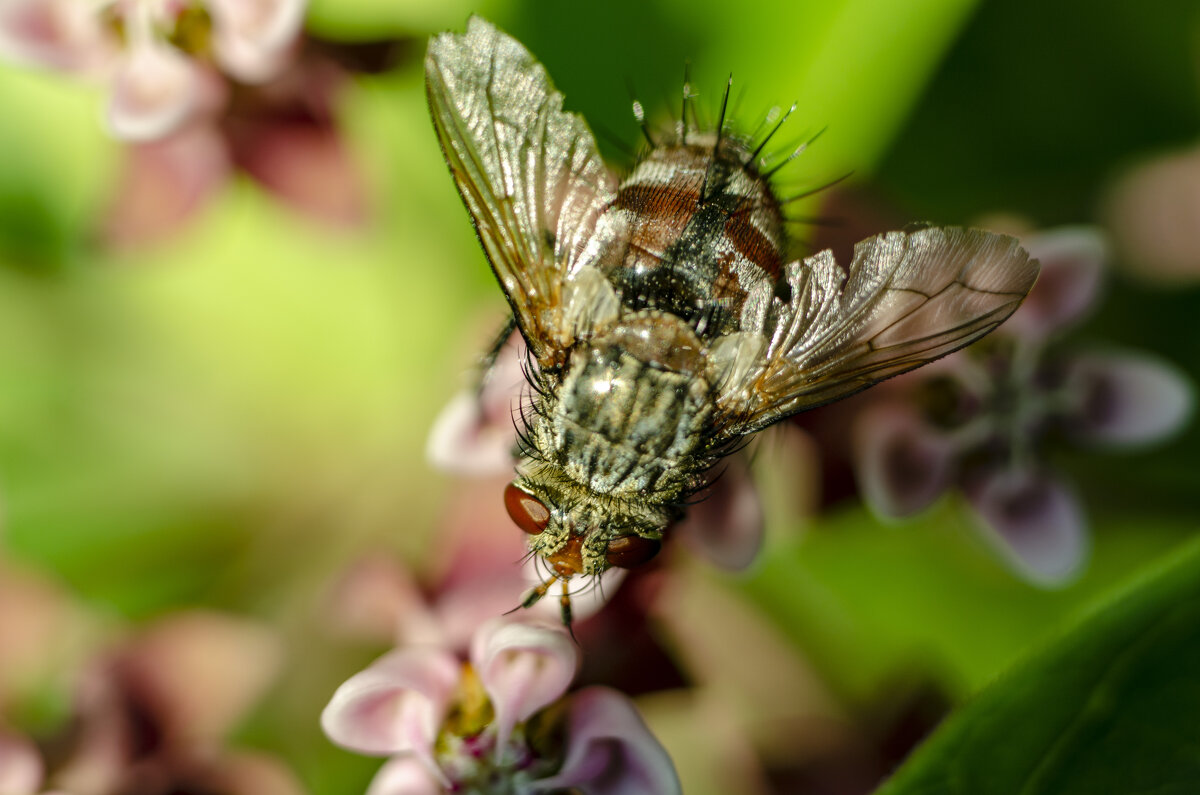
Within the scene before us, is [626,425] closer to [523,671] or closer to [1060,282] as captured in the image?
[523,671]

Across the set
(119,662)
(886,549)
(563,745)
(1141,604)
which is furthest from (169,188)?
(1141,604)

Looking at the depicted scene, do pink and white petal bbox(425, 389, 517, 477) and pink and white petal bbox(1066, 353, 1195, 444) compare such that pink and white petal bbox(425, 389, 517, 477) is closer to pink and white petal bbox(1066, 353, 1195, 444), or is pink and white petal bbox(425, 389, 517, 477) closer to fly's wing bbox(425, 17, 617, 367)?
fly's wing bbox(425, 17, 617, 367)

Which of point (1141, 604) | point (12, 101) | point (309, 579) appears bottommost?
point (1141, 604)

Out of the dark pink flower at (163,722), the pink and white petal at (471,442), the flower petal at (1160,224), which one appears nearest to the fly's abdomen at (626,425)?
the pink and white petal at (471,442)

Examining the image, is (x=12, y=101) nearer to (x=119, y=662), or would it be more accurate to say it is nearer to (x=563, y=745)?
(x=119, y=662)

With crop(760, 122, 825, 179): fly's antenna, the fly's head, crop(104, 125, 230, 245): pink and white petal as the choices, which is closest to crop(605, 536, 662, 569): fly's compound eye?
the fly's head
